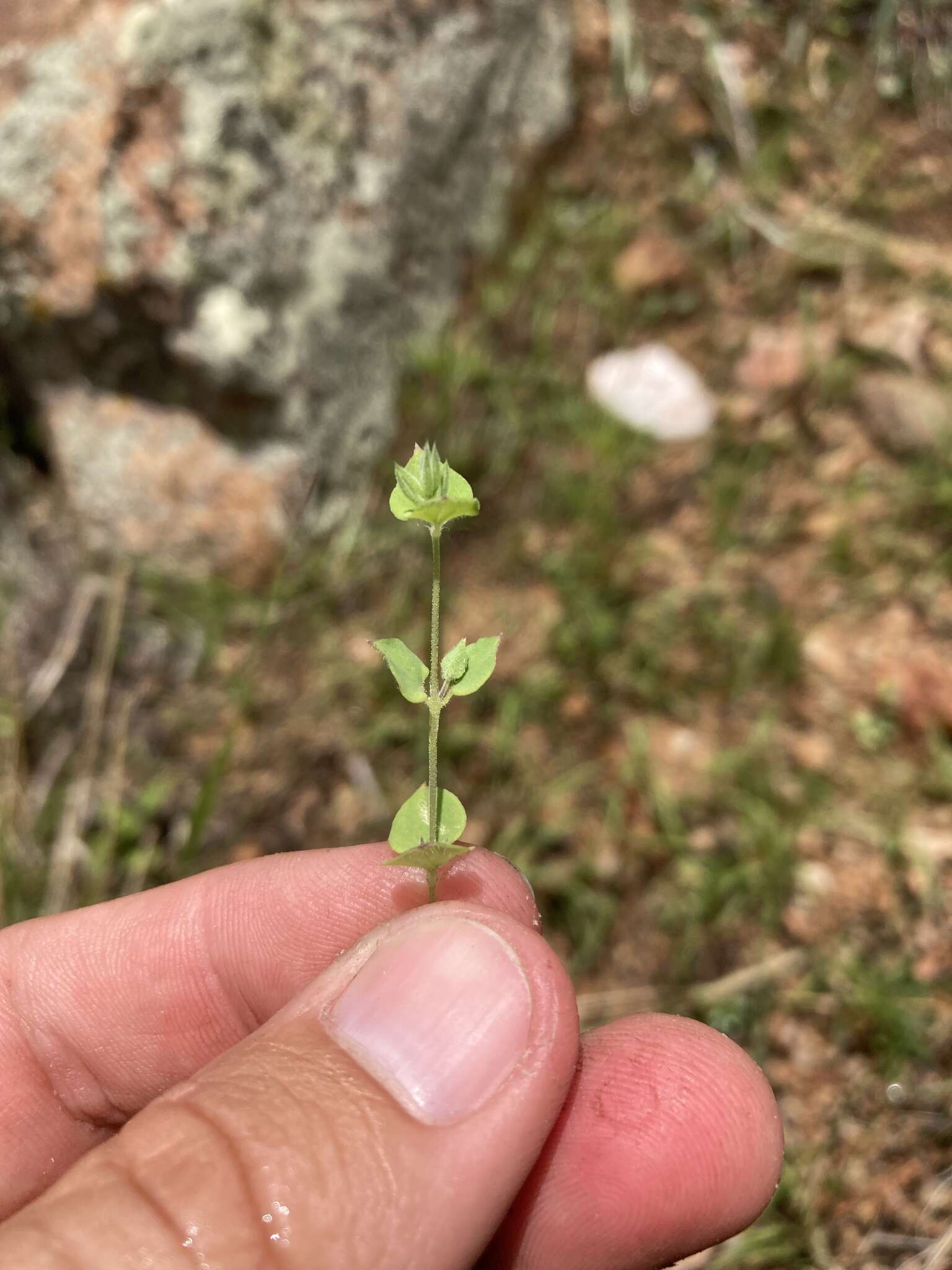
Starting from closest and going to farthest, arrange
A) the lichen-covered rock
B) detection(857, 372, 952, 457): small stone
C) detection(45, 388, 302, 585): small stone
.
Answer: the lichen-covered rock
detection(45, 388, 302, 585): small stone
detection(857, 372, 952, 457): small stone

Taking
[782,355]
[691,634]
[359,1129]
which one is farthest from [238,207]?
[359,1129]

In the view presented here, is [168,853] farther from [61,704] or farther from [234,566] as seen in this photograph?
[234,566]

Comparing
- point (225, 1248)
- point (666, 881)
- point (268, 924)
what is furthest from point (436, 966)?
point (666, 881)

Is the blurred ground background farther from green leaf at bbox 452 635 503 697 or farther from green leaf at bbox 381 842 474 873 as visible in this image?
green leaf at bbox 452 635 503 697

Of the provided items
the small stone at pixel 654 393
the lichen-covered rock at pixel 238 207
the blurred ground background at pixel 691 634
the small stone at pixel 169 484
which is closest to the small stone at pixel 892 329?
the blurred ground background at pixel 691 634

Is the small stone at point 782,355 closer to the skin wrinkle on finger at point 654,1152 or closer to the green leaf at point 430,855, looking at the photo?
the skin wrinkle on finger at point 654,1152

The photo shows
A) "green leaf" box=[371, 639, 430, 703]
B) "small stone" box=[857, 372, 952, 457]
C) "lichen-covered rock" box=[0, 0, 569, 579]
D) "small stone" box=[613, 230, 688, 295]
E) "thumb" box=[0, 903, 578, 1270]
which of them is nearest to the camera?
"thumb" box=[0, 903, 578, 1270]

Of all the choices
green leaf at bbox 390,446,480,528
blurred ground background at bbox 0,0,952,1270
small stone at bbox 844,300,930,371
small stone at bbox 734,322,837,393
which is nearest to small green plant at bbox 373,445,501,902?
green leaf at bbox 390,446,480,528
